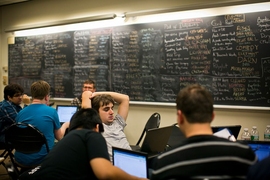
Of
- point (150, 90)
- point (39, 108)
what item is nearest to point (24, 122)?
point (39, 108)

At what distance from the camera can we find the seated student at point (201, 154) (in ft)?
3.95

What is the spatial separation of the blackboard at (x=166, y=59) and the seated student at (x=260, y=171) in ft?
9.19

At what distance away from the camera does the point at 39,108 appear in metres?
3.04

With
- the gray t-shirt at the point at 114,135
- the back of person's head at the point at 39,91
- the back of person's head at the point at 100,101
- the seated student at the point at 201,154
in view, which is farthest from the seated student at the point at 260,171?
the back of person's head at the point at 39,91

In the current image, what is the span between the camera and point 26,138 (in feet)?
9.57

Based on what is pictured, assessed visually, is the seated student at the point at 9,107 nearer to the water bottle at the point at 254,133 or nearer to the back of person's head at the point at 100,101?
the back of person's head at the point at 100,101

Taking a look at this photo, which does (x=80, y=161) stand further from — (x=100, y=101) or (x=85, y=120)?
(x=100, y=101)

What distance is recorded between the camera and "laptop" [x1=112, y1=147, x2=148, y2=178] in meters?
1.92

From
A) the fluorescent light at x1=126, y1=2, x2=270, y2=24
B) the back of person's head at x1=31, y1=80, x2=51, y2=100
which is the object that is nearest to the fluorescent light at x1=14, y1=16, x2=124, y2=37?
the fluorescent light at x1=126, y1=2, x2=270, y2=24

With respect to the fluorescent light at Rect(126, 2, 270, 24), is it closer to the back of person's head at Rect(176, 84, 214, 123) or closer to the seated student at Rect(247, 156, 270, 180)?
the back of person's head at Rect(176, 84, 214, 123)

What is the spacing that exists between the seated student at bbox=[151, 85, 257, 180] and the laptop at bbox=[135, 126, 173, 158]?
1073 mm

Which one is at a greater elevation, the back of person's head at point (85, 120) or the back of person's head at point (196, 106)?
the back of person's head at point (196, 106)

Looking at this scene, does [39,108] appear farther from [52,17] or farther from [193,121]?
[52,17]

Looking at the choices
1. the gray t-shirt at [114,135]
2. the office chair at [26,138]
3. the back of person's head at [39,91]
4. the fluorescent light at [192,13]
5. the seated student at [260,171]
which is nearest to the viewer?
the seated student at [260,171]
